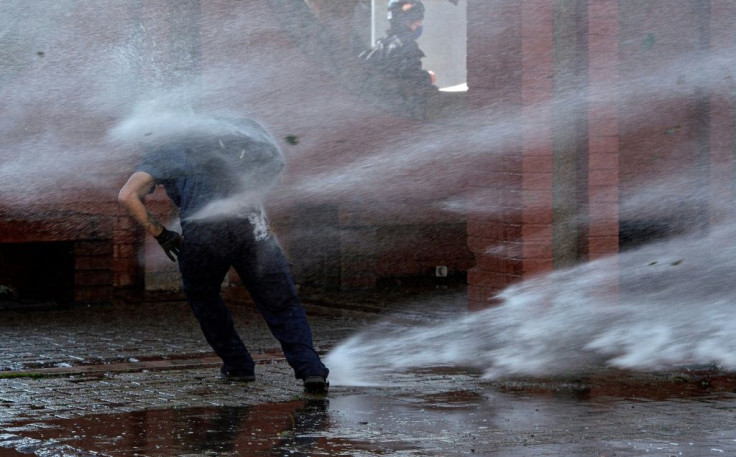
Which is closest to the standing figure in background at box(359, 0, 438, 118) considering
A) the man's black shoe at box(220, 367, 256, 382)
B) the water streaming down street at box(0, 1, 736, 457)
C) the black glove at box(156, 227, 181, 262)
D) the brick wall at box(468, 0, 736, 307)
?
the water streaming down street at box(0, 1, 736, 457)

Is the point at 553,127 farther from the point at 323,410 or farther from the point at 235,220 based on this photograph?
the point at 323,410

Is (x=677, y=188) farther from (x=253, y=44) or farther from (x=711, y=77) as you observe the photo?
(x=253, y=44)

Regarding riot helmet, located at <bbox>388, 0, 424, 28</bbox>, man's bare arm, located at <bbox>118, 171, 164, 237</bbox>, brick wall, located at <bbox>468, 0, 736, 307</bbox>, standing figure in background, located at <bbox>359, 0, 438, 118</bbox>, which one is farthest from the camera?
riot helmet, located at <bbox>388, 0, 424, 28</bbox>

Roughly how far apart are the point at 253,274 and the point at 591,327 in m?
3.70

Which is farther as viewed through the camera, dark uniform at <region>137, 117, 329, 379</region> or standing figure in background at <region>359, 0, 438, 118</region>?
standing figure in background at <region>359, 0, 438, 118</region>

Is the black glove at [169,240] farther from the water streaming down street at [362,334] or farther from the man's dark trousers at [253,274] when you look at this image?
the water streaming down street at [362,334]

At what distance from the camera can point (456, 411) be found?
7.07m

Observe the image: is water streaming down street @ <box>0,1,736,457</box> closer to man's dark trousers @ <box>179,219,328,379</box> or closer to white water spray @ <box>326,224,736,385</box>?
white water spray @ <box>326,224,736,385</box>

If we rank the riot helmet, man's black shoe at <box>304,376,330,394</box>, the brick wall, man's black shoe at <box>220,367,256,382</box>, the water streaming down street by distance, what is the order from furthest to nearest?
the riot helmet
the brick wall
man's black shoe at <box>220,367,256,382</box>
man's black shoe at <box>304,376,330,394</box>
the water streaming down street

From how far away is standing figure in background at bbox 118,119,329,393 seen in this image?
7613 mm

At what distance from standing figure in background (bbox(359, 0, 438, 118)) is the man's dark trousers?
5.42 metres

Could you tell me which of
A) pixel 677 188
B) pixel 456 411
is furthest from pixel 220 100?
pixel 456 411

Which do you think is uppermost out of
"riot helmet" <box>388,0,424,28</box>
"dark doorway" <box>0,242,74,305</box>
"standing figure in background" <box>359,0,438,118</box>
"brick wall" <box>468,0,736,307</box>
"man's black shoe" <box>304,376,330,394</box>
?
"riot helmet" <box>388,0,424,28</box>

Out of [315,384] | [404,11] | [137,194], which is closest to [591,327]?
[315,384]
